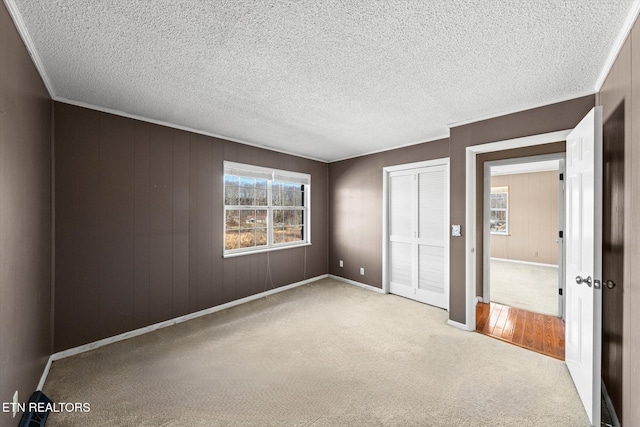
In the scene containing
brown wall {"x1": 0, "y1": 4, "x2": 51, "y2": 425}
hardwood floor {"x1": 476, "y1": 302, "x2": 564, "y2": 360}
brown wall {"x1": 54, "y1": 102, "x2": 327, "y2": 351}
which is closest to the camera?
brown wall {"x1": 0, "y1": 4, "x2": 51, "y2": 425}

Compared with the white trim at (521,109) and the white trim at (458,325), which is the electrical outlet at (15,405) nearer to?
the white trim at (458,325)

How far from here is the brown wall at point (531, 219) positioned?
6.39 meters

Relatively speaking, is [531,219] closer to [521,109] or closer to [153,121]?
[521,109]

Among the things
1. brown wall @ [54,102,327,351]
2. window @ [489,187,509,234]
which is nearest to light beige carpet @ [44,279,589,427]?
brown wall @ [54,102,327,351]

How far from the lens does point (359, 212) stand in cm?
491

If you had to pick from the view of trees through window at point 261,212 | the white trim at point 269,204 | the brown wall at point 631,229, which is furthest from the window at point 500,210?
the brown wall at point 631,229

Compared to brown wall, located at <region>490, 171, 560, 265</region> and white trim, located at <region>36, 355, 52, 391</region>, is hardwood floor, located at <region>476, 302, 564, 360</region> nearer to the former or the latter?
brown wall, located at <region>490, 171, 560, 265</region>

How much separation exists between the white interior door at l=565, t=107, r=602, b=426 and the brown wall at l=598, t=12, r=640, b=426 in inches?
4.7

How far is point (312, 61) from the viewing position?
75.0 inches

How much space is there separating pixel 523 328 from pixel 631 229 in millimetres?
2174

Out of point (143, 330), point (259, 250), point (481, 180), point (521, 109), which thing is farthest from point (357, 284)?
point (521, 109)

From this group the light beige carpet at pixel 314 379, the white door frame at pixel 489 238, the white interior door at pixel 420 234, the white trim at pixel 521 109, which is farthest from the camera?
the white interior door at pixel 420 234

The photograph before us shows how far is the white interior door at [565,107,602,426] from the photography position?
1.67 metres

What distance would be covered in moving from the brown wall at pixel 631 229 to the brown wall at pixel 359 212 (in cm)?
246
